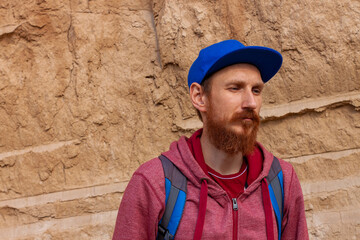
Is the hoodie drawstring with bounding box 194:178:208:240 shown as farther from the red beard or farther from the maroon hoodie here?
the red beard

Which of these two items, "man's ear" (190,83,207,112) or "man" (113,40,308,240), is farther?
"man's ear" (190,83,207,112)

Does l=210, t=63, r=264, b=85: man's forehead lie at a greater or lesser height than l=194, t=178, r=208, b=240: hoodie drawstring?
greater

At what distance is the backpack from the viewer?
1.94m

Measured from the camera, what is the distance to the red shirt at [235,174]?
6.95 feet

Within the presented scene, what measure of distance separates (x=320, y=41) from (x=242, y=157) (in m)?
1.92

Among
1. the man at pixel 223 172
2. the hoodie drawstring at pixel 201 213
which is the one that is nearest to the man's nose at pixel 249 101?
the man at pixel 223 172

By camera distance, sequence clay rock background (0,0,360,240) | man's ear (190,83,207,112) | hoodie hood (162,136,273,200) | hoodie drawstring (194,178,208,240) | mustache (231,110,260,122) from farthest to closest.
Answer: clay rock background (0,0,360,240)
man's ear (190,83,207,112)
mustache (231,110,260,122)
hoodie hood (162,136,273,200)
hoodie drawstring (194,178,208,240)

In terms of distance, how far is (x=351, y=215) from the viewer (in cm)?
352

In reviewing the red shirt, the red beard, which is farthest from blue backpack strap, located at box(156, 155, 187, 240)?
the red beard

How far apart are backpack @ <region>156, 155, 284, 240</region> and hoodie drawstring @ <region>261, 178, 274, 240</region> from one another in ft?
0.09

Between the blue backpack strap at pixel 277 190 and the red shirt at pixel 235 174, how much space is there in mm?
72

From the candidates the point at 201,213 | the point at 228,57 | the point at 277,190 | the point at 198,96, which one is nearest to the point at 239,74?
the point at 228,57

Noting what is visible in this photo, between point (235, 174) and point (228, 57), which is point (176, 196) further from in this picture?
point (228, 57)

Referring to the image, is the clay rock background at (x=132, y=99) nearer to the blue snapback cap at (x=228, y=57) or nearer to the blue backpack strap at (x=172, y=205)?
the blue snapback cap at (x=228, y=57)
